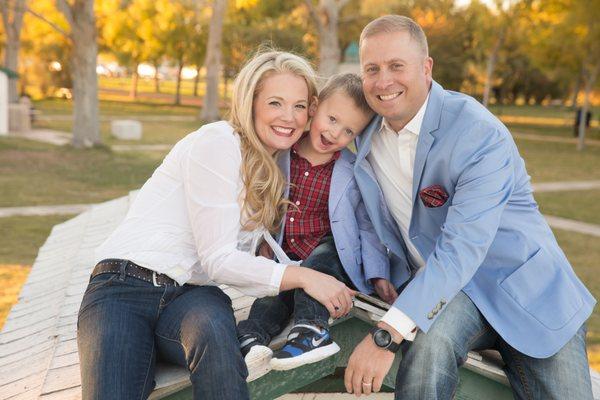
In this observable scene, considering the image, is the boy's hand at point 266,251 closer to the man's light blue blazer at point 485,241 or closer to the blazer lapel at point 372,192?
the blazer lapel at point 372,192

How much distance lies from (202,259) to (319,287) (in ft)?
1.65

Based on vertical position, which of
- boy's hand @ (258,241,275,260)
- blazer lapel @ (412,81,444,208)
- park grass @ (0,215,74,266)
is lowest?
park grass @ (0,215,74,266)

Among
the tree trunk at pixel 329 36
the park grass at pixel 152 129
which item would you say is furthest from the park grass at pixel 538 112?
the tree trunk at pixel 329 36

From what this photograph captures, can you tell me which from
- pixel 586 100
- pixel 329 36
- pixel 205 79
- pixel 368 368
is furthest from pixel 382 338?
pixel 205 79

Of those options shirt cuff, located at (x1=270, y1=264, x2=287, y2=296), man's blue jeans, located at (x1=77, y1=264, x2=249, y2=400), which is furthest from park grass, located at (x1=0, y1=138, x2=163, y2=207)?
shirt cuff, located at (x1=270, y1=264, x2=287, y2=296)

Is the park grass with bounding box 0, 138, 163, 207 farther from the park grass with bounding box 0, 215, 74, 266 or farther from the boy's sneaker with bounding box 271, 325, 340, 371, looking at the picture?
the boy's sneaker with bounding box 271, 325, 340, 371

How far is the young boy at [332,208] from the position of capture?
3.58 meters

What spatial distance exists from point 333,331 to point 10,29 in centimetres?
2666

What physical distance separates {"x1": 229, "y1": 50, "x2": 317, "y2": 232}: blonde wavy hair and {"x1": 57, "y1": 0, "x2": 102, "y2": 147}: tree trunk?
582 inches

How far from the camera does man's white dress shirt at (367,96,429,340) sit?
345cm

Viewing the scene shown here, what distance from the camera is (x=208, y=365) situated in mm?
2701

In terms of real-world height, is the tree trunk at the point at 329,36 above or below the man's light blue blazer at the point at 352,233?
above

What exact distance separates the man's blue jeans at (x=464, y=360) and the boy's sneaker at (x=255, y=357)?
519mm

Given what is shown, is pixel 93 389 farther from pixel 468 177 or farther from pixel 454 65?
pixel 454 65
